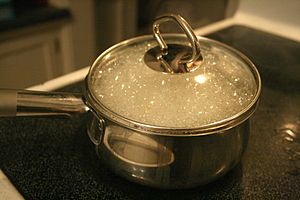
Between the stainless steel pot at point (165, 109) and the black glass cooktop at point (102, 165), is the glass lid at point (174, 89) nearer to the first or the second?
the stainless steel pot at point (165, 109)

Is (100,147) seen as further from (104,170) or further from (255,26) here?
(255,26)

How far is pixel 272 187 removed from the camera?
49 centimetres

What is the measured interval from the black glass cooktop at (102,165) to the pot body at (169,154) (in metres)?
0.04

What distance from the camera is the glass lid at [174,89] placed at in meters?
0.43

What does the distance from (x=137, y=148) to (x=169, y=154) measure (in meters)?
0.04

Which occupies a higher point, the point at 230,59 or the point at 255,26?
the point at 230,59

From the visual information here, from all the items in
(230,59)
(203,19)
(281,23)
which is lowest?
(203,19)

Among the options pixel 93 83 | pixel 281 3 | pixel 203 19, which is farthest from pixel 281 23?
pixel 93 83

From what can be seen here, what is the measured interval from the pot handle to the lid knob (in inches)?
4.2

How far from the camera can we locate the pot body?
406mm

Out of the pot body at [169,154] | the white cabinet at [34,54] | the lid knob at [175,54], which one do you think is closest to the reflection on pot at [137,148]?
the pot body at [169,154]

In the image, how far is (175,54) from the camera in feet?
1.60

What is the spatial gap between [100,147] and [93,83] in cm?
8

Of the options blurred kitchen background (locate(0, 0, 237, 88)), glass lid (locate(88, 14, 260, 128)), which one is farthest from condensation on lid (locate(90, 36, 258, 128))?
blurred kitchen background (locate(0, 0, 237, 88))
